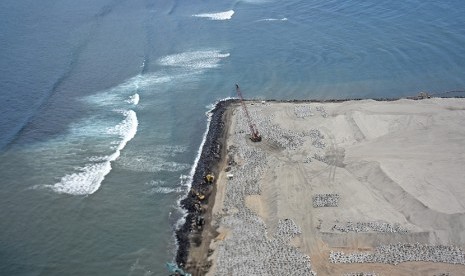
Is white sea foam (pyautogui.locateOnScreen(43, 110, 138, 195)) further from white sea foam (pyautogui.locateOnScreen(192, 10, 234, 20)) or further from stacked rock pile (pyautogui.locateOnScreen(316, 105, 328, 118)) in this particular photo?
white sea foam (pyautogui.locateOnScreen(192, 10, 234, 20))

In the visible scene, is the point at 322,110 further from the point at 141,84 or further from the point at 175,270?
the point at 175,270

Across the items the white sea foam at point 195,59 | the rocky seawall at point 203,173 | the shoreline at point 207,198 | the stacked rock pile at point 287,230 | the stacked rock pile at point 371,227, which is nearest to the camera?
the shoreline at point 207,198

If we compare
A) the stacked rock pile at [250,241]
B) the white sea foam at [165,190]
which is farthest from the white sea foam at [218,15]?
the white sea foam at [165,190]

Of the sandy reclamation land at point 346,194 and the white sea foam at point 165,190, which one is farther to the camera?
the white sea foam at point 165,190

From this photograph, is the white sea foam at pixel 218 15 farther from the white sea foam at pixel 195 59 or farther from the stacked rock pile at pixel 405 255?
the stacked rock pile at pixel 405 255

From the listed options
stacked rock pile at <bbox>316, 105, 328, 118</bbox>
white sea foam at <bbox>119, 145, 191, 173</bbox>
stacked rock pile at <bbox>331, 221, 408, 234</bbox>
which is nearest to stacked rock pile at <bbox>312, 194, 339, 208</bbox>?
stacked rock pile at <bbox>331, 221, 408, 234</bbox>

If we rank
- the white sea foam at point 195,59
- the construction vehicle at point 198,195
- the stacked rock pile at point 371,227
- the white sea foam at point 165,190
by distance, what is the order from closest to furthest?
1. the stacked rock pile at point 371,227
2. the construction vehicle at point 198,195
3. the white sea foam at point 165,190
4. the white sea foam at point 195,59
